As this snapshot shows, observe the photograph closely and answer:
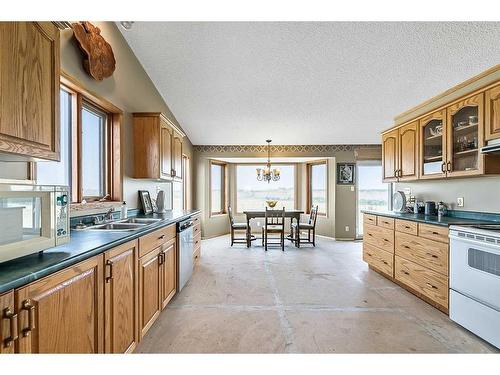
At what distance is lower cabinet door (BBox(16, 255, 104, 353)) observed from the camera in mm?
996

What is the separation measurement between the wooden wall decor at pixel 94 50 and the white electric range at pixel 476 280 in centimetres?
352

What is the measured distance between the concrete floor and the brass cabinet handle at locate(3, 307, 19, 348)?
1.22 m

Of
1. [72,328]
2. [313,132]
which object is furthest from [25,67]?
[313,132]

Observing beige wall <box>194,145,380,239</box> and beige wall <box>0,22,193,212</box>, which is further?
beige wall <box>194,145,380,239</box>

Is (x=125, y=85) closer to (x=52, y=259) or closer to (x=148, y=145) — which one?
(x=148, y=145)

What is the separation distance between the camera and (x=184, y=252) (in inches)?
127

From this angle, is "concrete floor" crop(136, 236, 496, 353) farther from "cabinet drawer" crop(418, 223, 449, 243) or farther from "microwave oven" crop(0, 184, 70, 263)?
"microwave oven" crop(0, 184, 70, 263)

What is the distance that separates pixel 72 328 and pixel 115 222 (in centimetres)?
160

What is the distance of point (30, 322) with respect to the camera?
996mm

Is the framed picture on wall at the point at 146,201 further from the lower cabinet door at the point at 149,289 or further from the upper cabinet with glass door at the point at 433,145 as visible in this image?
the upper cabinet with glass door at the point at 433,145

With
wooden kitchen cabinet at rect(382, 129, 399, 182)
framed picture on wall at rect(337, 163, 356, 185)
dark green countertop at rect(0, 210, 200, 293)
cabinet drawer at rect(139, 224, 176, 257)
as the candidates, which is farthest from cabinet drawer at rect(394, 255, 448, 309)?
framed picture on wall at rect(337, 163, 356, 185)

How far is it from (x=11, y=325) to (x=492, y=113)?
3.53 meters

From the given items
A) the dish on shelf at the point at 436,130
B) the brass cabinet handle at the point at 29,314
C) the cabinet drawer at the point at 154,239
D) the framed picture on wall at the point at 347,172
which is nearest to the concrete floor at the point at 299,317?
the cabinet drawer at the point at 154,239
